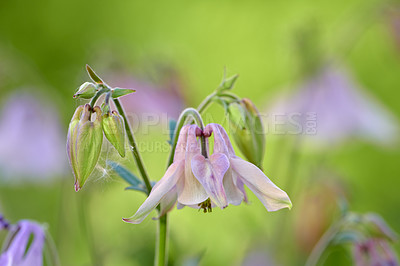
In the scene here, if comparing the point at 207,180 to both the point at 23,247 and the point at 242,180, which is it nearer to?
the point at 242,180

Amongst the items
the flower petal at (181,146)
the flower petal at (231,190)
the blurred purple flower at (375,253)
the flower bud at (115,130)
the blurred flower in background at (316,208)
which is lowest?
the blurred flower in background at (316,208)

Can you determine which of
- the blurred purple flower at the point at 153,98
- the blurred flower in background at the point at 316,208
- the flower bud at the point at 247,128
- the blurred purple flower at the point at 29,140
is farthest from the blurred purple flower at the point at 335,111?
the flower bud at the point at 247,128

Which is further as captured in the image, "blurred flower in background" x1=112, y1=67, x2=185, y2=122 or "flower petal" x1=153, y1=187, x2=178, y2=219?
"blurred flower in background" x1=112, y1=67, x2=185, y2=122

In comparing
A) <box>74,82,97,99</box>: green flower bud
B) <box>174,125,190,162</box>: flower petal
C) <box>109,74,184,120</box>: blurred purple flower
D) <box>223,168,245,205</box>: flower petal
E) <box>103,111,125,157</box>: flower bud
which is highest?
<box>74,82,97,99</box>: green flower bud

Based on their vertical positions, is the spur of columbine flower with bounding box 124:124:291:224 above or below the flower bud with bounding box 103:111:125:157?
below

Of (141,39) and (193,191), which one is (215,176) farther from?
(141,39)

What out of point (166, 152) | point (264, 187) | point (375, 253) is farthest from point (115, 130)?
point (166, 152)

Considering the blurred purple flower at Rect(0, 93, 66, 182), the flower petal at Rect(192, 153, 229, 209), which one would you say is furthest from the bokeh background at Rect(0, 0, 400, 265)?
the flower petal at Rect(192, 153, 229, 209)

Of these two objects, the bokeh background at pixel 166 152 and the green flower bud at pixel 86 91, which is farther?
the bokeh background at pixel 166 152

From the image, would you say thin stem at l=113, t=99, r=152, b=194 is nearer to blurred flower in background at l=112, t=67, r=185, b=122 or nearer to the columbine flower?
the columbine flower

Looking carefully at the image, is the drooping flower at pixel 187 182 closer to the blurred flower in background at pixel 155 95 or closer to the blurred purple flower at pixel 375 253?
the blurred purple flower at pixel 375 253
